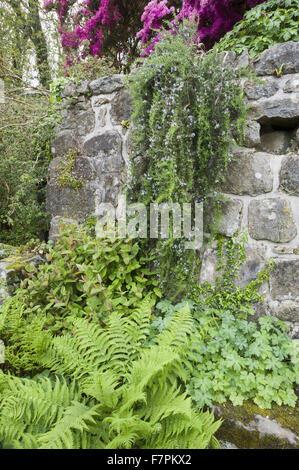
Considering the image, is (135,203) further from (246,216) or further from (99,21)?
(99,21)

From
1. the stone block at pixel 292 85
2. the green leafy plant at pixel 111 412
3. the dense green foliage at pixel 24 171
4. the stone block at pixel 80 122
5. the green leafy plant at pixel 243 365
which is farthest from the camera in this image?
the dense green foliage at pixel 24 171

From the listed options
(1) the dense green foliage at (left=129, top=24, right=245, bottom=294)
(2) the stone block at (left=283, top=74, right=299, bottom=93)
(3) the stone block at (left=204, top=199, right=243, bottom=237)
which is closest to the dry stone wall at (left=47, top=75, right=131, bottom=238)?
(1) the dense green foliage at (left=129, top=24, right=245, bottom=294)

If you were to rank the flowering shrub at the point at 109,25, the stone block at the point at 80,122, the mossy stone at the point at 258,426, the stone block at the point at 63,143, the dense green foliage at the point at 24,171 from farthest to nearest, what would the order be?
the flowering shrub at the point at 109,25 < the dense green foliage at the point at 24,171 < the stone block at the point at 63,143 < the stone block at the point at 80,122 < the mossy stone at the point at 258,426

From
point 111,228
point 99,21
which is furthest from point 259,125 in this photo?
point 99,21

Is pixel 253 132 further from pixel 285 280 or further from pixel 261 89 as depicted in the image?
pixel 285 280

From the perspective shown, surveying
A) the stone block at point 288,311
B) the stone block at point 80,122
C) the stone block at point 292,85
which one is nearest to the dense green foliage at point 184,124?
the stone block at point 292,85

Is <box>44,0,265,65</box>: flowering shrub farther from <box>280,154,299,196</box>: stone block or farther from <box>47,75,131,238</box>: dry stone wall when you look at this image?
<box>280,154,299,196</box>: stone block

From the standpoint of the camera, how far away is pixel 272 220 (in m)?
2.04

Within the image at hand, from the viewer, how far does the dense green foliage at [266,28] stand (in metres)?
2.12

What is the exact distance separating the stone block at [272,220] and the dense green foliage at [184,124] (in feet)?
1.23

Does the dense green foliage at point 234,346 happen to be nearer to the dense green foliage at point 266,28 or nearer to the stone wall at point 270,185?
the stone wall at point 270,185

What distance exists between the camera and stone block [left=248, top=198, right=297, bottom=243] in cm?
201

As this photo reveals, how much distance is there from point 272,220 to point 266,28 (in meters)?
1.51

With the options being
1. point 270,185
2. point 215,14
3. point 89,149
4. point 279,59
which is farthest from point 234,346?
point 215,14
